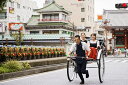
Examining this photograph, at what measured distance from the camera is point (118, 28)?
59688 millimetres

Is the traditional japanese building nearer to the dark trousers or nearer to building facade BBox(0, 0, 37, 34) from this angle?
building facade BBox(0, 0, 37, 34)

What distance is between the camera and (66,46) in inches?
1822

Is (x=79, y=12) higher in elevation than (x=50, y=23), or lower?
higher

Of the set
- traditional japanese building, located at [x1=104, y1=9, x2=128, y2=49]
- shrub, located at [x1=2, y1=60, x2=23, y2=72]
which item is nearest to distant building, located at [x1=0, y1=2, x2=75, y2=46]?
traditional japanese building, located at [x1=104, y1=9, x2=128, y2=49]

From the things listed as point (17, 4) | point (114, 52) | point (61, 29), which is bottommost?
point (114, 52)

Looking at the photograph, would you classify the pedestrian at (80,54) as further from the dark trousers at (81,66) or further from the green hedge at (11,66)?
the green hedge at (11,66)

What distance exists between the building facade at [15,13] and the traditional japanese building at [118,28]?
17.7 meters

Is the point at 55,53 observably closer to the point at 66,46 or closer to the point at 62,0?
the point at 66,46

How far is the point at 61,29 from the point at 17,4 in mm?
17465

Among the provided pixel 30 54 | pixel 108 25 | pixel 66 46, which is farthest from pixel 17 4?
pixel 30 54

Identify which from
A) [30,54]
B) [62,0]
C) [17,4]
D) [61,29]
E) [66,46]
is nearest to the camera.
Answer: [30,54]

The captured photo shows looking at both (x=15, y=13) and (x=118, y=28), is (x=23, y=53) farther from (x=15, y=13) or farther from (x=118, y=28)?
(x=15, y=13)

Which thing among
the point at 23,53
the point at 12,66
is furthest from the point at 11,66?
the point at 23,53

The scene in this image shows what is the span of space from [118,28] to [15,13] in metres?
23.3
